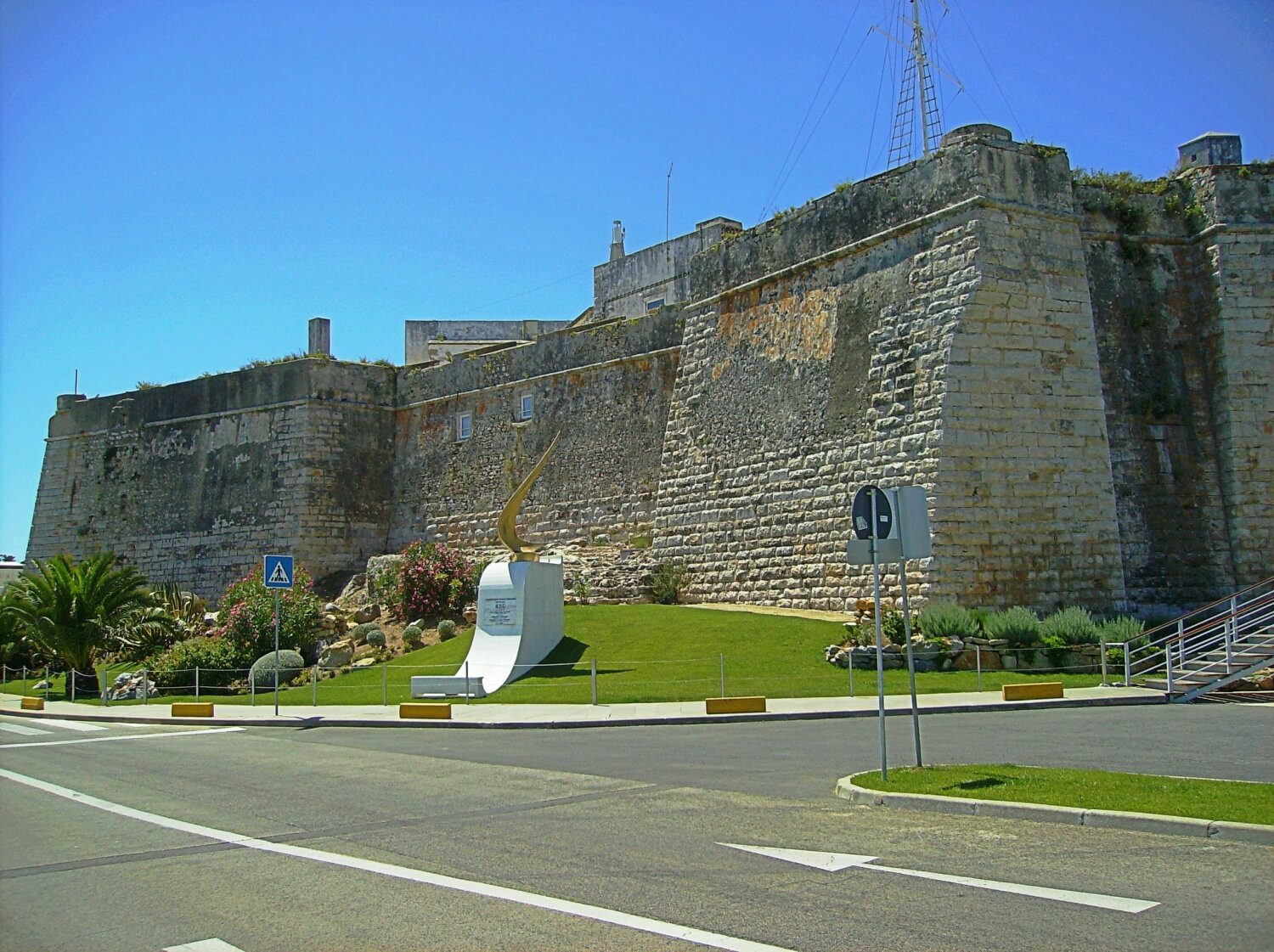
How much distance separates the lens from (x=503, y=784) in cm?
1132

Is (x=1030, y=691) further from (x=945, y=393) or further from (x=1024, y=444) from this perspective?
(x=945, y=393)

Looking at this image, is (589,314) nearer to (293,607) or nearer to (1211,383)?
(293,607)

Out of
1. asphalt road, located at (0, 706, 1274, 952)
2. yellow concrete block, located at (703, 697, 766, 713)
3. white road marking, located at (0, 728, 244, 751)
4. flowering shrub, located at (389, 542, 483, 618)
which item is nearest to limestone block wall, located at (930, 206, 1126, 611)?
yellow concrete block, located at (703, 697, 766, 713)

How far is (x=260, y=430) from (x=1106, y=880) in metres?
34.5

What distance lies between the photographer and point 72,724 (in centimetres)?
2152

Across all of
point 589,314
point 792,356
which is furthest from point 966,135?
point 589,314

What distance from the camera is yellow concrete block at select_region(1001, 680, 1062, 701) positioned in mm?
16797

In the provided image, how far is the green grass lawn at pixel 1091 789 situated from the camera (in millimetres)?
8164

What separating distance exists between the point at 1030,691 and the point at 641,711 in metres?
5.77

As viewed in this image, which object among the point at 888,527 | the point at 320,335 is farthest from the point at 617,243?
the point at 888,527

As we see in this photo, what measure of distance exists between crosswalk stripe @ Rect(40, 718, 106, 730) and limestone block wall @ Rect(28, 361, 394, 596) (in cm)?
1276

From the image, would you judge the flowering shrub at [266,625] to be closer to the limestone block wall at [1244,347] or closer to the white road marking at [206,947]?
the limestone block wall at [1244,347]

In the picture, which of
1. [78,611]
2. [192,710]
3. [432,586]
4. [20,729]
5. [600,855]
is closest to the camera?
[600,855]

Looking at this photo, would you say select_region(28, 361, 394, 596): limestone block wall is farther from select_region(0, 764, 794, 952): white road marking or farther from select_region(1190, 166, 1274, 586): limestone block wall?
select_region(0, 764, 794, 952): white road marking
